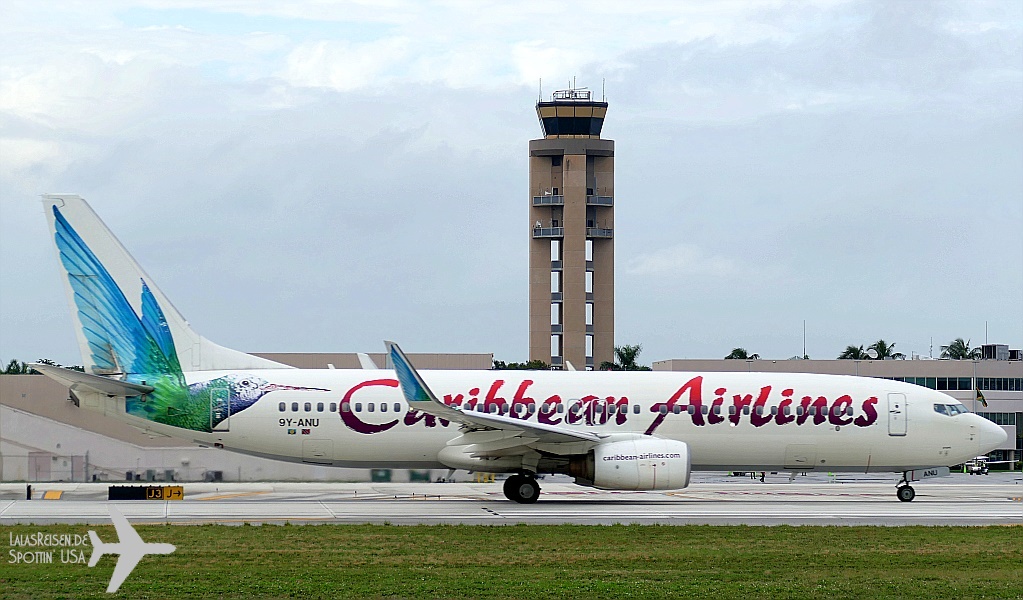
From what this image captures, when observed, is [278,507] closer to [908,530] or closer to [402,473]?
[402,473]

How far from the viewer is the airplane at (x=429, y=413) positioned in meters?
31.3

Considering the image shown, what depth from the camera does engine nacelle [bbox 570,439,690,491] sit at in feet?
97.3

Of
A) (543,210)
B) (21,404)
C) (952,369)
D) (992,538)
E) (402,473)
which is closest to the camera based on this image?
(992,538)

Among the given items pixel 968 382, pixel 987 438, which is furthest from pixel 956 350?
pixel 987 438

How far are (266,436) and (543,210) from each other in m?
81.7

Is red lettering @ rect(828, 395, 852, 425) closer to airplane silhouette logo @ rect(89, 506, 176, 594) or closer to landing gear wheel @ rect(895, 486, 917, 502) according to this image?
landing gear wheel @ rect(895, 486, 917, 502)

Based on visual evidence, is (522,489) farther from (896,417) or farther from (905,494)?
(905,494)

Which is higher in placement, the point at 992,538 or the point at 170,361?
the point at 170,361

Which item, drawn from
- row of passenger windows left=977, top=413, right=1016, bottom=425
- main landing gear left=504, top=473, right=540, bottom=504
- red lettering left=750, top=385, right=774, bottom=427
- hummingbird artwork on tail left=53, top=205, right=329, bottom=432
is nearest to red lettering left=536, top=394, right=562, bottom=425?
main landing gear left=504, top=473, right=540, bottom=504

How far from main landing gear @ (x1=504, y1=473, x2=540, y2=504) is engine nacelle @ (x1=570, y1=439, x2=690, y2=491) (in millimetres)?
2045

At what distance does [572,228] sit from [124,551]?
3739 inches

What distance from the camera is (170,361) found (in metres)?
31.6

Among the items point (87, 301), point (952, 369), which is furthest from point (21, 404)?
point (952, 369)

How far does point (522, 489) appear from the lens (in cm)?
3156
